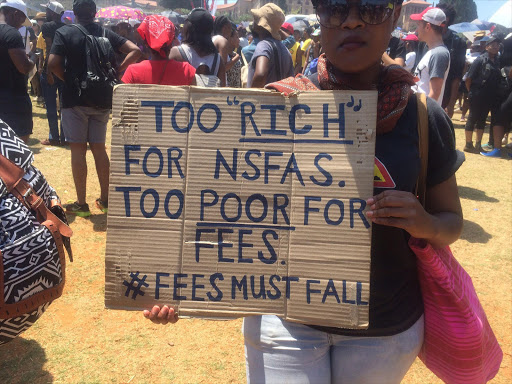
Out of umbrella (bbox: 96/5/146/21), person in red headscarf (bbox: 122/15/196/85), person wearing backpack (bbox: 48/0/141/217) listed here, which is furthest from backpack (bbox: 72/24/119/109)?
umbrella (bbox: 96/5/146/21)

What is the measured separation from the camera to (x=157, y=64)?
413 centimetres

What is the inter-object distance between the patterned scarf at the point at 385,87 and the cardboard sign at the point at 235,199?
0.26 feet

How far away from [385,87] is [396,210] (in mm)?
432

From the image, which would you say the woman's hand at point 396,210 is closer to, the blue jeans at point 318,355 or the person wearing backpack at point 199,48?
the blue jeans at point 318,355

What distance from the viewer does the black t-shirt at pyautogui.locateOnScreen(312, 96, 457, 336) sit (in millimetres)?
1481

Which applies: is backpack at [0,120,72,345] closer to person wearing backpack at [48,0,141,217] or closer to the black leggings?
person wearing backpack at [48,0,141,217]

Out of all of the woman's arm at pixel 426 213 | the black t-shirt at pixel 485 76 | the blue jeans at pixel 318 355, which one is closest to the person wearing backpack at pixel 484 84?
the black t-shirt at pixel 485 76

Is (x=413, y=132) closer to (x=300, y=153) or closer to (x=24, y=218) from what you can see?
(x=300, y=153)

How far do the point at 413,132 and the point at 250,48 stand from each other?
5544 mm

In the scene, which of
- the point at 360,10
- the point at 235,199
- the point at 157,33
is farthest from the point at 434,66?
the point at 235,199

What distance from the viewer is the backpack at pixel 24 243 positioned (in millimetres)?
1874

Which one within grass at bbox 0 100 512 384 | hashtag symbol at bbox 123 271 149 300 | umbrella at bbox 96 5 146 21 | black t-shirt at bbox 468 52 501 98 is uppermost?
umbrella at bbox 96 5 146 21

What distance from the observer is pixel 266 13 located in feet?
15.9

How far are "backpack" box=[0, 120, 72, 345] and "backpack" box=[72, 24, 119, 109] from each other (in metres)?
2.62
